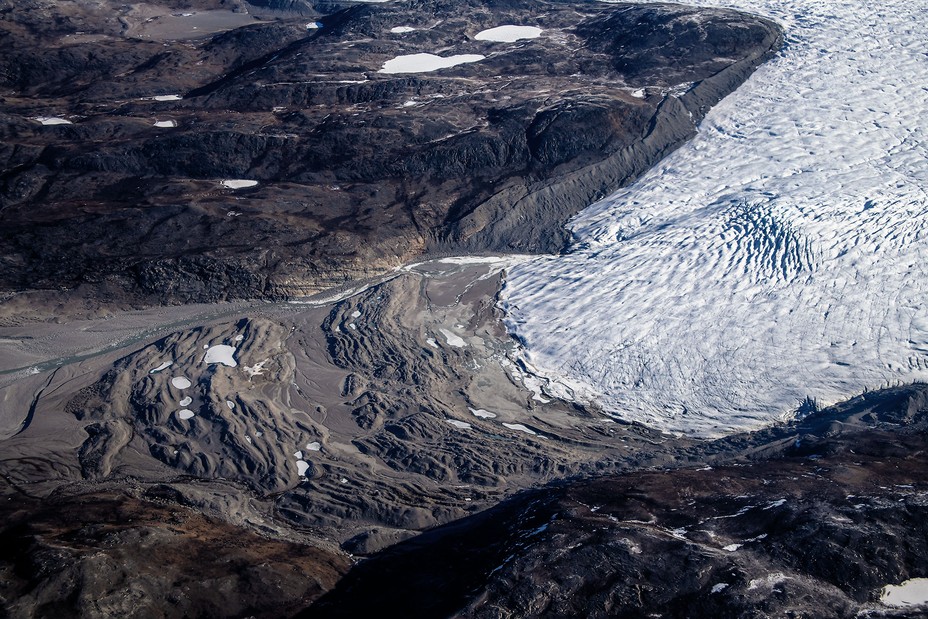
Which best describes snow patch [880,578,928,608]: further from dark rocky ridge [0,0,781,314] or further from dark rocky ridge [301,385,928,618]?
dark rocky ridge [0,0,781,314]

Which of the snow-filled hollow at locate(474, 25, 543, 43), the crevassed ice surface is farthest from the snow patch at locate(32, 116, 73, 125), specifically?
the crevassed ice surface

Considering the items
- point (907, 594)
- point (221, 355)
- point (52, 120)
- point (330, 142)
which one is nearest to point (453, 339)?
point (221, 355)

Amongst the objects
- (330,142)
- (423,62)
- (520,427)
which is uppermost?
(423,62)

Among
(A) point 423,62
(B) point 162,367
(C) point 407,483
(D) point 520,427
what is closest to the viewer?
(C) point 407,483

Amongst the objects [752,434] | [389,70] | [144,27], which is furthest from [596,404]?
[144,27]

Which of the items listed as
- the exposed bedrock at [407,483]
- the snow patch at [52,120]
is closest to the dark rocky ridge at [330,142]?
the snow patch at [52,120]

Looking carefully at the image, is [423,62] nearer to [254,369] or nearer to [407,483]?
[254,369]

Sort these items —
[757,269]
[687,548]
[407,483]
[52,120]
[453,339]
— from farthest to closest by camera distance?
[52,120] < [757,269] < [453,339] < [407,483] < [687,548]
